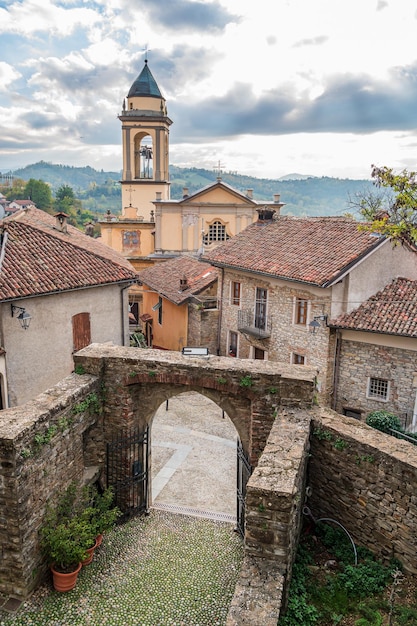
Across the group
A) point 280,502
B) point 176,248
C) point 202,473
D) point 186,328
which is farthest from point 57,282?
point 176,248

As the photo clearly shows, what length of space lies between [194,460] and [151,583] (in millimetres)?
6037

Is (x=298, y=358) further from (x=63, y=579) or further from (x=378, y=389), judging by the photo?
(x=63, y=579)

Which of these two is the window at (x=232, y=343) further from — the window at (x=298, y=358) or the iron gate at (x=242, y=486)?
the iron gate at (x=242, y=486)

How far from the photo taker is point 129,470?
37.2 feet

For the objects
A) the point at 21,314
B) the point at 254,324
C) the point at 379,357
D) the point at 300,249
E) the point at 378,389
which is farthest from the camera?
the point at 254,324

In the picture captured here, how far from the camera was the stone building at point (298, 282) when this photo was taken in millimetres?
18141

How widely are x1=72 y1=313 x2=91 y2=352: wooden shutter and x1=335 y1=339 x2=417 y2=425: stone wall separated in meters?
9.82

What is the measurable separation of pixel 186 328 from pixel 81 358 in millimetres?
14358

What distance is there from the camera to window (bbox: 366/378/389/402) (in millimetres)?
17297

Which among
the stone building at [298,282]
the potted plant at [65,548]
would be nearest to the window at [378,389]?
the stone building at [298,282]

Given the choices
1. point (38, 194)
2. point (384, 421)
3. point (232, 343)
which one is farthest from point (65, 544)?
point (38, 194)

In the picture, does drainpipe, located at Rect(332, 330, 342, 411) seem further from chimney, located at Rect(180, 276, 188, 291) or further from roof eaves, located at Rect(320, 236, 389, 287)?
chimney, located at Rect(180, 276, 188, 291)

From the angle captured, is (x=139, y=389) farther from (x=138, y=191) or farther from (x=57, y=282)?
(x=138, y=191)

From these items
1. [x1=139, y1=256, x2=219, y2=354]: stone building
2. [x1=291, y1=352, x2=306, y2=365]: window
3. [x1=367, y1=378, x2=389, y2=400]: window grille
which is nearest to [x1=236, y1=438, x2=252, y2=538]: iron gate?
[x1=367, y1=378, x2=389, y2=400]: window grille
